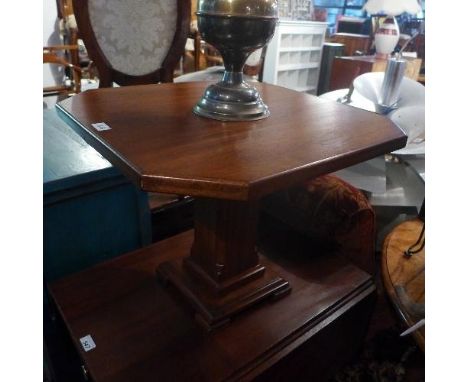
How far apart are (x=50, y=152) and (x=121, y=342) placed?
62 cm

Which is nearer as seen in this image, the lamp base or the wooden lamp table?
the wooden lamp table

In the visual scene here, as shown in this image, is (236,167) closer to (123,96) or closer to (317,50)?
(123,96)

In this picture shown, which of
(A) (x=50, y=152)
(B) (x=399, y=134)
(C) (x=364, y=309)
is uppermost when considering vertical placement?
(B) (x=399, y=134)

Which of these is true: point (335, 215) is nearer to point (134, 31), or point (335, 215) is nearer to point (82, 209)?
point (82, 209)

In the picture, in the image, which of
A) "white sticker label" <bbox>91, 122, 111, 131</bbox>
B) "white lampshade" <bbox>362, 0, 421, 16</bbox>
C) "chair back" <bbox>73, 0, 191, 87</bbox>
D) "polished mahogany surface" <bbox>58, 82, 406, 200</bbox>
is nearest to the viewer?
"polished mahogany surface" <bbox>58, 82, 406, 200</bbox>

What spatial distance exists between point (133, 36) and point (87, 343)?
3.36 feet

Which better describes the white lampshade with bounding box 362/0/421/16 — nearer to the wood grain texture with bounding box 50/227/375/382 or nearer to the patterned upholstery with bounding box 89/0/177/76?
the patterned upholstery with bounding box 89/0/177/76

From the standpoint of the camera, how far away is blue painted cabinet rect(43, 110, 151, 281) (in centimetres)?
103

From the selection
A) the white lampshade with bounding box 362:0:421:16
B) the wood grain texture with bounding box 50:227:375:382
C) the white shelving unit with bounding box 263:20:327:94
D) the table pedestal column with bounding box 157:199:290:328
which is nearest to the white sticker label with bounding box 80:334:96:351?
the wood grain texture with bounding box 50:227:375:382

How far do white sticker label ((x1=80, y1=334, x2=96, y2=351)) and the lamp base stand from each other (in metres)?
0.54

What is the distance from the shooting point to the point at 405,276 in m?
1.04

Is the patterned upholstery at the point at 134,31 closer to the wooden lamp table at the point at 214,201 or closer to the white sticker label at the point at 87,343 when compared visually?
the wooden lamp table at the point at 214,201

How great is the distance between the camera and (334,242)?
3.86ft

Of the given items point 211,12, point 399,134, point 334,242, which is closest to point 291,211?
point 334,242
